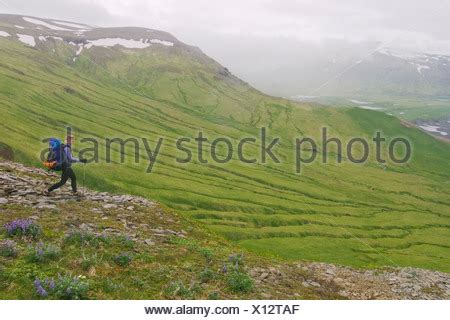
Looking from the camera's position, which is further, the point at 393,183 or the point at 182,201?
the point at 393,183

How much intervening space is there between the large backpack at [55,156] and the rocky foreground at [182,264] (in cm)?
240

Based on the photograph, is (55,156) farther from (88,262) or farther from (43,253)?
(88,262)

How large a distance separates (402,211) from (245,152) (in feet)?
233

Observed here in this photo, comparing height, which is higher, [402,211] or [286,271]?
[286,271]

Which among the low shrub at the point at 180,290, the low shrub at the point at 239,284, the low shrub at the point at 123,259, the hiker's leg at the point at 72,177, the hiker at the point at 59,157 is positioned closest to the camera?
the low shrub at the point at 180,290

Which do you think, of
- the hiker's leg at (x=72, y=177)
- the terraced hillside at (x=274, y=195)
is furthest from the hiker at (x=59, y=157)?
the terraced hillside at (x=274, y=195)

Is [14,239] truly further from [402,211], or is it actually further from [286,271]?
[402,211]

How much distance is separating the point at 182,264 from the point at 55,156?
12437mm

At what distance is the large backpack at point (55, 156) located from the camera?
28633mm

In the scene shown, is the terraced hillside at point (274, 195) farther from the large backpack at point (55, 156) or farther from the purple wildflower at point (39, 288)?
the purple wildflower at point (39, 288)

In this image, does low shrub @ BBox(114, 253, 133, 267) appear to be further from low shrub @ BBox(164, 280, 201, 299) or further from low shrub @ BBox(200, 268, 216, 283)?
low shrub @ BBox(200, 268, 216, 283)

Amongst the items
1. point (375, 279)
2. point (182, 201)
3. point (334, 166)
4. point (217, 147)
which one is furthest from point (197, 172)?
point (375, 279)

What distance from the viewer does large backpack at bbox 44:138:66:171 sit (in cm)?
2863

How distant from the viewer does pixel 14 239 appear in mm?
22078
